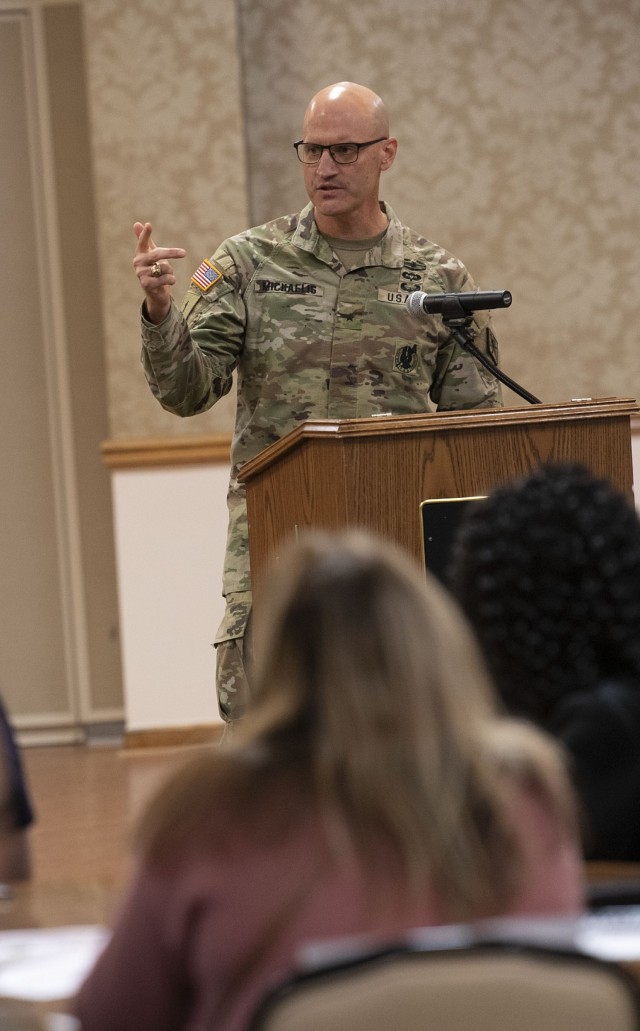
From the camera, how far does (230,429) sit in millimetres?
6031

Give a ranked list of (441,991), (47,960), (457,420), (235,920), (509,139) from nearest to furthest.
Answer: (441,991)
(235,920)
(47,960)
(457,420)
(509,139)

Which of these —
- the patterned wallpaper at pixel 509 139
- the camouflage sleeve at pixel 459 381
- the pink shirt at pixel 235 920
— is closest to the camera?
the pink shirt at pixel 235 920

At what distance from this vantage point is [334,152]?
3.58 m

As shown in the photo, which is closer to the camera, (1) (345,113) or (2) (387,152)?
(1) (345,113)

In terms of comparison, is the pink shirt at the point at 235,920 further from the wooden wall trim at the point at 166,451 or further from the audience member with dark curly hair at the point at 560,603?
the wooden wall trim at the point at 166,451

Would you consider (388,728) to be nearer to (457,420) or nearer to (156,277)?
(457,420)

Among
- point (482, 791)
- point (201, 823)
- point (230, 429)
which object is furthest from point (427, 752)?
point (230, 429)

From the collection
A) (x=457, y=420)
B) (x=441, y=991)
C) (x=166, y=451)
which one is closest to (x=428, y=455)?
(x=457, y=420)

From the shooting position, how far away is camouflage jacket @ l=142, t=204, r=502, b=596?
350 centimetres

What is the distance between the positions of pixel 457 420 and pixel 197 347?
29.5 inches

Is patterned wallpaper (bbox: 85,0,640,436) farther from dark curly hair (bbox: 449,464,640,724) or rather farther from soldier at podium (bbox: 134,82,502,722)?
dark curly hair (bbox: 449,464,640,724)

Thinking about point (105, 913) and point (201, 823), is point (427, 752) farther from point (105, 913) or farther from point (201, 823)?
point (105, 913)

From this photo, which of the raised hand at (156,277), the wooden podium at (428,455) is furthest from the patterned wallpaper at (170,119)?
the wooden podium at (428,455)

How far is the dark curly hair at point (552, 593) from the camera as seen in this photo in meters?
1.72
